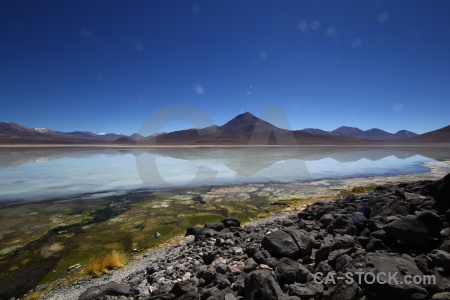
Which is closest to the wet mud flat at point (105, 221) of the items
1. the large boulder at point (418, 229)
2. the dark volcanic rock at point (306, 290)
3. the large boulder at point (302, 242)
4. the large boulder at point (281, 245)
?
the large boulder at point (281, 245)

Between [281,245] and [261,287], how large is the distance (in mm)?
1954

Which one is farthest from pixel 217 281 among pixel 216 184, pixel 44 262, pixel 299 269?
pixel 216 184

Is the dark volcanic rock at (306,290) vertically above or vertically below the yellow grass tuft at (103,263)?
above

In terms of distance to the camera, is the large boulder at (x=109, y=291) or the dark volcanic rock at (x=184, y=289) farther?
the large boulder at (x=109, y=291)

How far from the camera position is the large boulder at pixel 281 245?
21.0 ft

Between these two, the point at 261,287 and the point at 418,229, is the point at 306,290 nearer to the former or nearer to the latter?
the point at 261,287

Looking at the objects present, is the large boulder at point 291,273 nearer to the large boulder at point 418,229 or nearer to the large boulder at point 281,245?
the large boulder at point 281,245

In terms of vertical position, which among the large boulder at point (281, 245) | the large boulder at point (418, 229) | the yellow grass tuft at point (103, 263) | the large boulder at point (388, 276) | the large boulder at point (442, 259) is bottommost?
the yellow grass tuft at point (103, 263)

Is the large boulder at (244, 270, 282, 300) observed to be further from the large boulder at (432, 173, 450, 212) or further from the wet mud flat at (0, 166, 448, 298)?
the wet mud flat at (0, 166, 448, 298)

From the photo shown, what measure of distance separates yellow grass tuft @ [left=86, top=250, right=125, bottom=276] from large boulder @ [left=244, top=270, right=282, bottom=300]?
5605 mm

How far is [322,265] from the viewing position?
18.2 feet

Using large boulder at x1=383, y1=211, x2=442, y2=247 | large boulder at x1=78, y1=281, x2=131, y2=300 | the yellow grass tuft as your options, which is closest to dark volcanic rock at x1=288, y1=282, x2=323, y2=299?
large boulder at x1=383, y1=211, x2=442, y2=247

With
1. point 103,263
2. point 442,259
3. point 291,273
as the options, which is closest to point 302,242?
point 291,273

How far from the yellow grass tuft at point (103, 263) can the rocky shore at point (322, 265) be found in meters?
0.46
